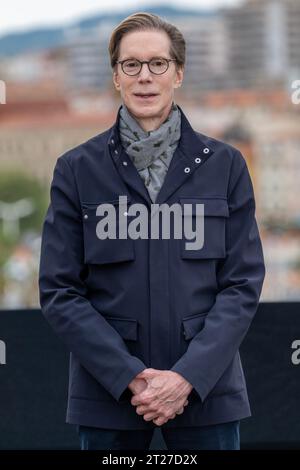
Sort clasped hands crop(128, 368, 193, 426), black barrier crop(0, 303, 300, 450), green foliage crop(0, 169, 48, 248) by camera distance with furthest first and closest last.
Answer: green foliage crop(0, 169, 48, 248)
black barrier crop(0, 303, 300, 450)
clasped hands crop(128, 368, 193, 426)

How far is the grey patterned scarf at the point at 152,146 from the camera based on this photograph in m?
1.96

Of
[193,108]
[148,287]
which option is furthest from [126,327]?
[193,108]

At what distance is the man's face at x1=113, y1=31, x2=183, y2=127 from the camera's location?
76.6 inches

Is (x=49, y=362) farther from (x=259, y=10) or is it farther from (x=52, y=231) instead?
(x=259, y=10)

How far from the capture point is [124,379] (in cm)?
186

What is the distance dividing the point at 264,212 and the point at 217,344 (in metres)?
60.6

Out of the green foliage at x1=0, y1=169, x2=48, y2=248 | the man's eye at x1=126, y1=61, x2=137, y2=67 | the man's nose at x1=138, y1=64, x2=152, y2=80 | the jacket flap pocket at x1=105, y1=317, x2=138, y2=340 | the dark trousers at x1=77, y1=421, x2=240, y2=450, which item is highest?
the man's eye at x1=126, y1=61, x2=137, y2=67

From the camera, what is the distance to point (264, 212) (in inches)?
2446

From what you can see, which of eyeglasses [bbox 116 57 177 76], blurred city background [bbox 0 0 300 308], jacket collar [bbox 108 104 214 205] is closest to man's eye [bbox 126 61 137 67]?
eyeglasses [bbox 116 57 177 76]

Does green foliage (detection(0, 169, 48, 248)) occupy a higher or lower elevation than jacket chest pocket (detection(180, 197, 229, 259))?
lower

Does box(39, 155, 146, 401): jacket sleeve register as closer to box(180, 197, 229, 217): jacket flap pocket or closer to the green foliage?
box(180, 197, 229, 217): jacket flap pocket

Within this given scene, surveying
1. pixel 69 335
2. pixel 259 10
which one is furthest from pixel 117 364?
pixel 259 10

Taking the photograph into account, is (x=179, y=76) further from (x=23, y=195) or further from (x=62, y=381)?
(x=23, y=195)

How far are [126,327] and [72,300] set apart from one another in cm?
10
